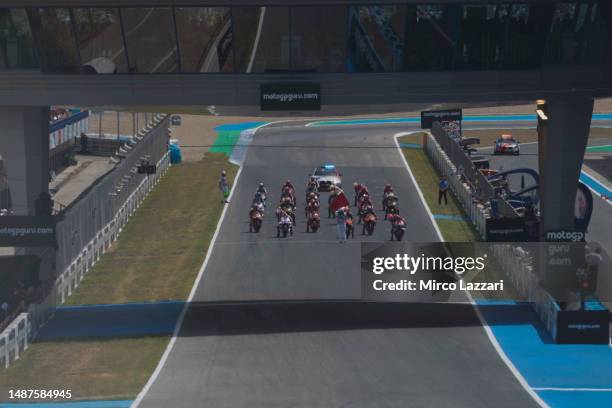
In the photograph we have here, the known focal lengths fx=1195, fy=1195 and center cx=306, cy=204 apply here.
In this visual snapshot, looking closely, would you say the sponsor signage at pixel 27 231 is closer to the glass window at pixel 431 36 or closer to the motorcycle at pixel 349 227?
the glass window at pixel 431 36

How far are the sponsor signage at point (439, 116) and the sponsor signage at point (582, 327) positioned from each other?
33.8 meters

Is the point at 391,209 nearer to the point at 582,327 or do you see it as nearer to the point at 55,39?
the point at 582,327

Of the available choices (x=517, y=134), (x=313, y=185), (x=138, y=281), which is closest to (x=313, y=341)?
(x=138, y=281)

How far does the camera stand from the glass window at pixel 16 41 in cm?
3234

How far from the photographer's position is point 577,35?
3334cm

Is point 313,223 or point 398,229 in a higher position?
point 398,229

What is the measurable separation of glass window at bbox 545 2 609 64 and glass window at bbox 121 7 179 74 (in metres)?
10.5

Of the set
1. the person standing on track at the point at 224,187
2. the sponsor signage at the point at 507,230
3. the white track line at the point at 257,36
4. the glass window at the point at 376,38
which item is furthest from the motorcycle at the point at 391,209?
the white track line at the point at 257,36

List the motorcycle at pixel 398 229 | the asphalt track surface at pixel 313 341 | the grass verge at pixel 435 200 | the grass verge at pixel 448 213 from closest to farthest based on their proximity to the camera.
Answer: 1. the asphalt track surface at pixel 313 341
2. the grass verge at pixel 448 213
3. the motorcycle at pixel 398 229
4. the grass verge at pixel 435 200

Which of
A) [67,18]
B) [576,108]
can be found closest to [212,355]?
[67,18]

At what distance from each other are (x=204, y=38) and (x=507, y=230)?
10483 millimetres

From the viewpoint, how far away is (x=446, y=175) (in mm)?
59656

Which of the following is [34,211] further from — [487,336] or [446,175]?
[446,175]

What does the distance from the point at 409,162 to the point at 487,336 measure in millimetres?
34703
